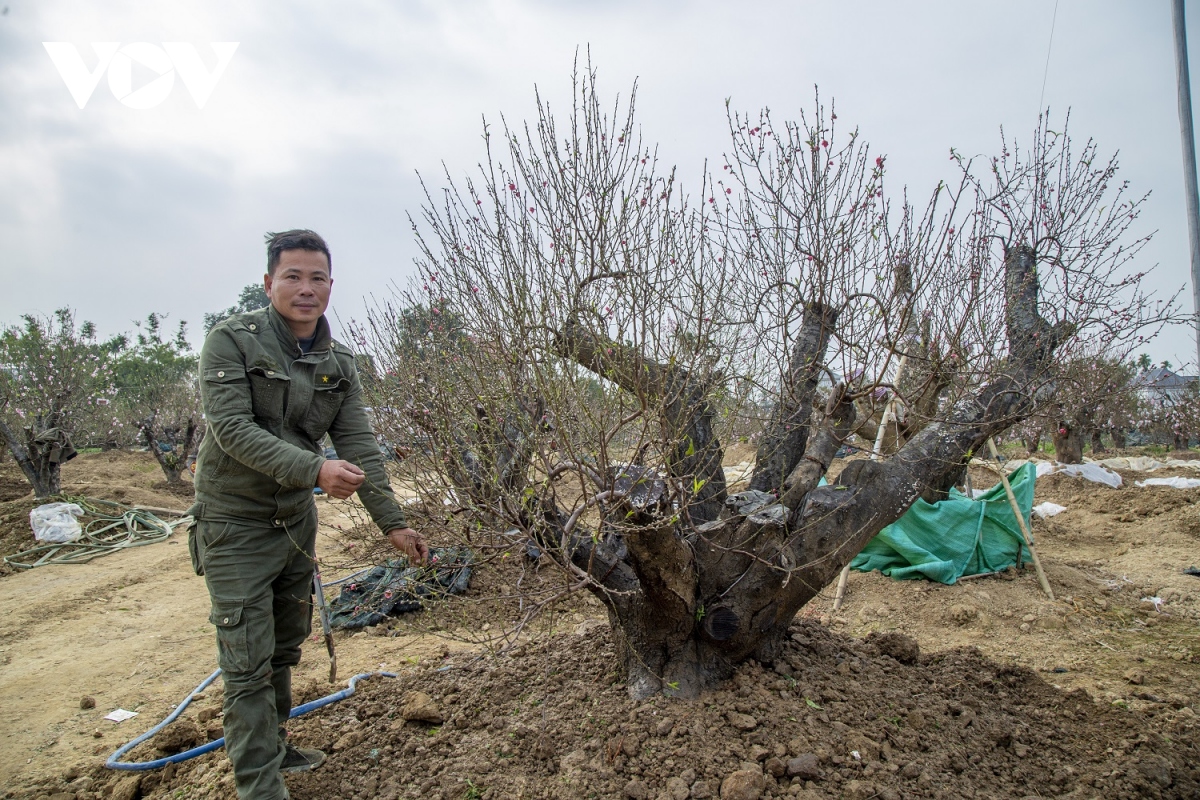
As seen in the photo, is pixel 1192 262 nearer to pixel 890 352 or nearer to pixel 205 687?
pixel 890 352

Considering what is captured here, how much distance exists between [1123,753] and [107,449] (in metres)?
22.2

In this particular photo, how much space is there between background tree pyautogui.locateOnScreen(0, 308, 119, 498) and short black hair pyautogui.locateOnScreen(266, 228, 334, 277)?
30.2 feet

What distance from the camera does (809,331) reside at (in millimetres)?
3508

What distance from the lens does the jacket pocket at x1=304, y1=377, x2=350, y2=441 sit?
7.90ft

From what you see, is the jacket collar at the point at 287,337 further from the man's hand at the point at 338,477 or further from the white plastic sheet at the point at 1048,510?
the white plastic sheet at the point at 1048,510

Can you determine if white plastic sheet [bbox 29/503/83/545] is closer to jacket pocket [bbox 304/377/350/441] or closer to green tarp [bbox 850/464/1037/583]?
jacket pocket [bbox 304/377/350/441]

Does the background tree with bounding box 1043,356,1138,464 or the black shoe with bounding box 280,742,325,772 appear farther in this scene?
the background tree with bounding box 1043,356,1138,464

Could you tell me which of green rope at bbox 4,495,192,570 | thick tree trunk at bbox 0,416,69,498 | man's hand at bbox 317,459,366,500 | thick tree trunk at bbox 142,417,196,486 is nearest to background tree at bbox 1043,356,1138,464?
man's hand at bbox 317,459,366,500

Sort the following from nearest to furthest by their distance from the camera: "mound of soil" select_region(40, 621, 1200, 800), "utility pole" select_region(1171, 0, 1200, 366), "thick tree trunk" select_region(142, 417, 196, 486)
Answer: "mound of soil" select_region(40, 621, 1200, 800) < "utility pole" select_region(1171, 0, 1200, 366) < "thick tree trunk" select_region(142, 417, 196, 486)

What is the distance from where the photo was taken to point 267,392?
223cm

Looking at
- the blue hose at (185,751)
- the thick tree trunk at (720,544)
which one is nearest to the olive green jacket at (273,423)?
the thick tree trunk at (720,544)

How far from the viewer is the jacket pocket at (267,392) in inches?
87.1

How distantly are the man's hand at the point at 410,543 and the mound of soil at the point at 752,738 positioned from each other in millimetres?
744

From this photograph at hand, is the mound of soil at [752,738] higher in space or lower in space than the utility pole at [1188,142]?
lower
